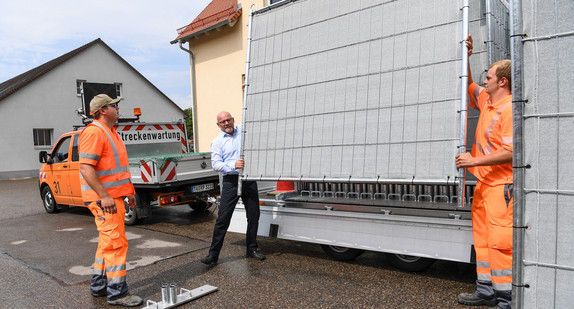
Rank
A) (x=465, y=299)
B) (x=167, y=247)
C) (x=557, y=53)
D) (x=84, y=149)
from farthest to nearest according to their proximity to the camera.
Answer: (x=167, y=247) < (x=84, y=149) < (x=465, y=299) < (x=557, y=53)

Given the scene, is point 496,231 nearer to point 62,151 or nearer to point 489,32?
point 489,32

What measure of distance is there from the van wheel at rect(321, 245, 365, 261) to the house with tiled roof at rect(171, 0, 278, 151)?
8.61 m

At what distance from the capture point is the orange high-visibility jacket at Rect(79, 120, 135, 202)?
393cm

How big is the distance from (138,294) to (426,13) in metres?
3.81

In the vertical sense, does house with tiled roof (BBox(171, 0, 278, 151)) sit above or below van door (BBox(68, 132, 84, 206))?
above

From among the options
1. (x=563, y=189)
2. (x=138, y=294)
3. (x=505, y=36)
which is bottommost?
(x=138, y=294)

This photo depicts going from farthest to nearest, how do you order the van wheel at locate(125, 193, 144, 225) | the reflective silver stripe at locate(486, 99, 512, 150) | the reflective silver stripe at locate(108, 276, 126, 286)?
the van wheel at locate(125, 193, 144, 225) < the reflective silver stripe at locate(108, 276, 126, 286) < the reflective silver stripe at locate(486, 99, 512, 150)

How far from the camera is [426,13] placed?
3.72m

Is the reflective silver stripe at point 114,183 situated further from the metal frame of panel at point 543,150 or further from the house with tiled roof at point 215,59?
the house with tiled roof at point 215,59

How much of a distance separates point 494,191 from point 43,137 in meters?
26.1

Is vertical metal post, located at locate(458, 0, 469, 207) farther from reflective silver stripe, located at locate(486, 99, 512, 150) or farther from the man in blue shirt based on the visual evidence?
the man in blue shirt

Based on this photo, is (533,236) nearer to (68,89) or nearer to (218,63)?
(218,63)

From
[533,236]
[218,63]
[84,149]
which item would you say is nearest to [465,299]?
[533,236]

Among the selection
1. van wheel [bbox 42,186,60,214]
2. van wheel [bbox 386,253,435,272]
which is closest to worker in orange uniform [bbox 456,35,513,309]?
van wheel [bbox 386,253,435,272]
